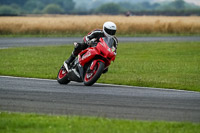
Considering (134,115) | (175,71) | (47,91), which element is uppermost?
(134,115)

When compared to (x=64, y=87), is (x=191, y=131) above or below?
above

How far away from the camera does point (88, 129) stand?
7.44 m

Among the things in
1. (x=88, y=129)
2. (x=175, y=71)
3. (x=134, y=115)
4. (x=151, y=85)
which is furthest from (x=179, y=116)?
(x=175, y=71)

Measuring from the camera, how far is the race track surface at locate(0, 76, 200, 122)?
29.4 feet

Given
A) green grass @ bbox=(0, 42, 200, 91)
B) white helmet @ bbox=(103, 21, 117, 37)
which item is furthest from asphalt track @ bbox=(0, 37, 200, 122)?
green grass @ bbox=(0, 42, 200, 91)

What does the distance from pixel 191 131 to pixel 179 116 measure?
1315mm

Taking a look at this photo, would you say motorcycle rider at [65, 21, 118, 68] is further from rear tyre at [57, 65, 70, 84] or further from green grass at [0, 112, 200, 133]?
green grass at [0, 112, 200, 133]

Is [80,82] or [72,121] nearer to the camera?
[72,121]

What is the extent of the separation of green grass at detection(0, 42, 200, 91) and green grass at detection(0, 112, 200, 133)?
17.6 feet

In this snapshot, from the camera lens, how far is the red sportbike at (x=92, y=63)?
502 inches

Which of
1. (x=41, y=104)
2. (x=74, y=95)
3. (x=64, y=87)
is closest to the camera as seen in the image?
(x=41, y=104)

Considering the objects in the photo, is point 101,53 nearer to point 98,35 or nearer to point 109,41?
point 109,41

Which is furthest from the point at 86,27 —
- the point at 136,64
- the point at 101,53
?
the point at 101,53

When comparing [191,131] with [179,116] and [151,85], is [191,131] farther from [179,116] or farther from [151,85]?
[151,85]
